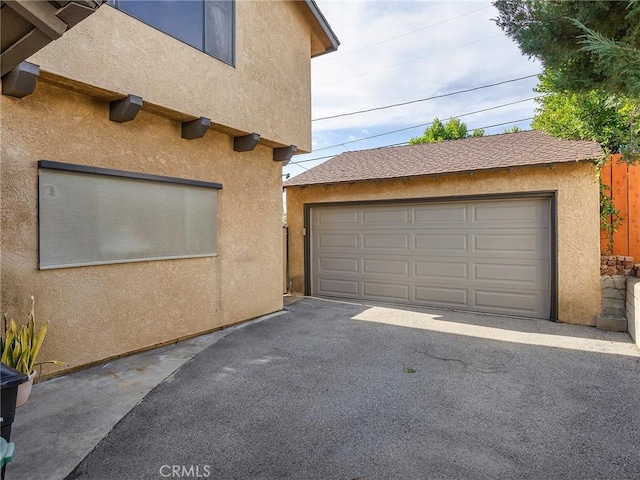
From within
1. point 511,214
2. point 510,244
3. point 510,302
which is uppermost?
point 511,214

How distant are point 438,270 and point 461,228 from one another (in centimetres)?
102

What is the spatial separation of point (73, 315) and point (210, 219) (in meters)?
2.43

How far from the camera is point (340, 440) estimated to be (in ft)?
9.21

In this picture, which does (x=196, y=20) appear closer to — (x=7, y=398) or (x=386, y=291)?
(x=7, y=398)

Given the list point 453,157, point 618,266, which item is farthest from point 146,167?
point 618,266

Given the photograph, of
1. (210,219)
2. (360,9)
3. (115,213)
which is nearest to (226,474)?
(115,213)

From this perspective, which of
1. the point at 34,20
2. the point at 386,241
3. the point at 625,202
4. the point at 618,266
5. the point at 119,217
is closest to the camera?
the point at 34,20

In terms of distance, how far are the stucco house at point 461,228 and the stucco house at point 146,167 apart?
2.27 m

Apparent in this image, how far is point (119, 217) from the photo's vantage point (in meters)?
4.68

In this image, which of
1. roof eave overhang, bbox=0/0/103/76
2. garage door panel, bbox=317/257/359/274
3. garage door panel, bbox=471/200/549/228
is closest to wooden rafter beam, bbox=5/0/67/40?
roof eave overhang, bbox=0/0/103/76

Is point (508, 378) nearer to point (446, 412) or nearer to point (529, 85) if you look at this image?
point (446, 412)

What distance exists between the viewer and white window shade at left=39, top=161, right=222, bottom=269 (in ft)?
13.2

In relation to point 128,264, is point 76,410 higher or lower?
lower

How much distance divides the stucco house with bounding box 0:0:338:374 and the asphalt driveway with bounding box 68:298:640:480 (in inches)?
49.5
